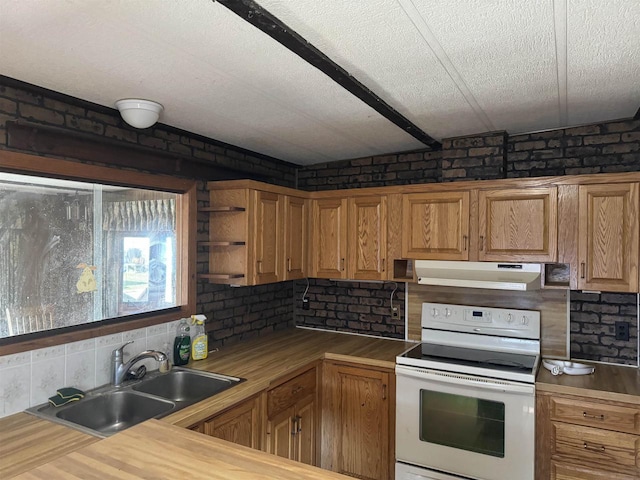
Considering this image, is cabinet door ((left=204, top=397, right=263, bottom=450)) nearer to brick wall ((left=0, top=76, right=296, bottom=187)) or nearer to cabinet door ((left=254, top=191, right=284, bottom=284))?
cabinet door ((left=254, top=191, right=284, bottom=284))

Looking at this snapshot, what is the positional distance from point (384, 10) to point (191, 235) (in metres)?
2.00

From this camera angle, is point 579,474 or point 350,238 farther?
point 350,238

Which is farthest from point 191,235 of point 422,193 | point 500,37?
point 500,37

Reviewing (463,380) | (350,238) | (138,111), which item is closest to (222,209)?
(138,111)

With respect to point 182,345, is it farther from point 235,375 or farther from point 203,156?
point 203,156

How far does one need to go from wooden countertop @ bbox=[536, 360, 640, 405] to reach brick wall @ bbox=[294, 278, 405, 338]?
1.16 metres

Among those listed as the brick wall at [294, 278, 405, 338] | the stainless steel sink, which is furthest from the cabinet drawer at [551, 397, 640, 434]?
the stainless steel sink

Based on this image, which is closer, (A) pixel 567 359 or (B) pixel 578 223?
(B) pixel 578 223

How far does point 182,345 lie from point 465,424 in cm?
179

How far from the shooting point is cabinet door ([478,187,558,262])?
2.74m

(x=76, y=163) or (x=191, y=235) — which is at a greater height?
(x=76, y=163)

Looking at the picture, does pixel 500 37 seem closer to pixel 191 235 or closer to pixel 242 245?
pixel 242 245

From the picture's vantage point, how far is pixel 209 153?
3105 millimetres

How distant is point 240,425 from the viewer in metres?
2.36
